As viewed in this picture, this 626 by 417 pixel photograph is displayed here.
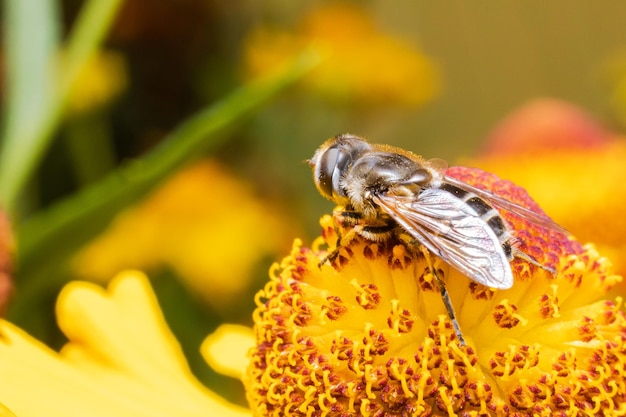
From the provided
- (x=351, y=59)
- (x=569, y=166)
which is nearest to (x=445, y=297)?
(x=569, y=166)

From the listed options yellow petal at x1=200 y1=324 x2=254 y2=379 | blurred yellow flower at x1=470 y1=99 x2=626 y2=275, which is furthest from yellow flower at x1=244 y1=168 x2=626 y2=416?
blurred yellow flower at x1=470 y1=99 x2=626 y2=275

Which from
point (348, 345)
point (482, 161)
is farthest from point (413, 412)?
point (482, 161)

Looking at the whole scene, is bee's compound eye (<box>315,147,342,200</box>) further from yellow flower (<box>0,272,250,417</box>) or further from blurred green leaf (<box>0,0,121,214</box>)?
blurred green leaf (<box>0,0,121,214</box>)

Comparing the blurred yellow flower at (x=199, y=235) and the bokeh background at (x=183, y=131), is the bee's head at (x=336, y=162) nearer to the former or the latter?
the bokeh background at (x=183, y=131)

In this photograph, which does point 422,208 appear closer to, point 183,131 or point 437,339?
point 437,339

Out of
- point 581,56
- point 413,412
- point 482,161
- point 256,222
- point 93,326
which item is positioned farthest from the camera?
point 581,56

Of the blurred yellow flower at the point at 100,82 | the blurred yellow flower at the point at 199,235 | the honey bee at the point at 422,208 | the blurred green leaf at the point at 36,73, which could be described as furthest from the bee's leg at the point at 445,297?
the blurred yellow flower at the point at 100,82

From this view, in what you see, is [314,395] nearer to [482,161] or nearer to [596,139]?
[482,161]
